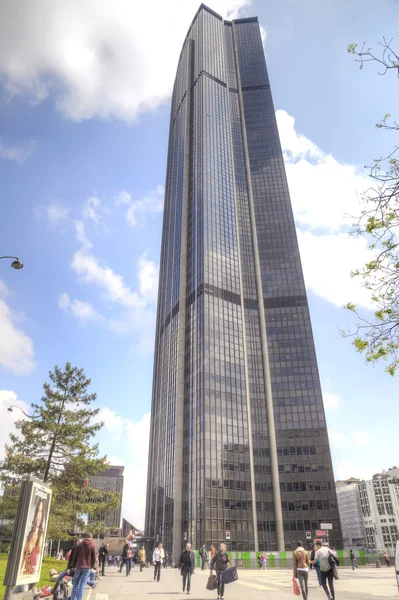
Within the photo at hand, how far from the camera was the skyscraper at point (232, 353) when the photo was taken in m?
75.2

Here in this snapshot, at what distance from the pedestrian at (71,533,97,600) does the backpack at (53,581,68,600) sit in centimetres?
156

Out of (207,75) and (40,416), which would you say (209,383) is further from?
(207,75)

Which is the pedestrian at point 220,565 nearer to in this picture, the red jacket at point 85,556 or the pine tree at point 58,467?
the red jacket at point 85,556

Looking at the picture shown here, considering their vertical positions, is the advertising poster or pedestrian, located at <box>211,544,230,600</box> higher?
the advertising poster

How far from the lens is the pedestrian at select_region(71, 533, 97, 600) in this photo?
30.3 feet

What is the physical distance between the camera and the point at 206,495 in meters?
69.6

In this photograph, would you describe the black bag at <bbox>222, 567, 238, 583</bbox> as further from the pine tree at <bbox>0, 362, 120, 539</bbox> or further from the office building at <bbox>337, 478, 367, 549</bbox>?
the office building at <bbox>337, 478, 367, 549</bbox>

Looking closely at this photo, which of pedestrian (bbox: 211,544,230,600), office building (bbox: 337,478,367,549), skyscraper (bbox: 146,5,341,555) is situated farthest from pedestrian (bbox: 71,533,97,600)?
office building (bbox: 337,478,367,549)

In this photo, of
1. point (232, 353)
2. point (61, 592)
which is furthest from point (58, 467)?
point (232, 353)

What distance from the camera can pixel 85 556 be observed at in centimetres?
935

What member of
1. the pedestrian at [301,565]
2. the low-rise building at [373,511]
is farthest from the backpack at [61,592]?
the low-rise building at [373,511]

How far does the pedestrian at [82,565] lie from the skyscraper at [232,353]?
65861 mm

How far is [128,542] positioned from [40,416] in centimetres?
1035

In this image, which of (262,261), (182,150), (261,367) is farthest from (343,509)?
(182,150)
